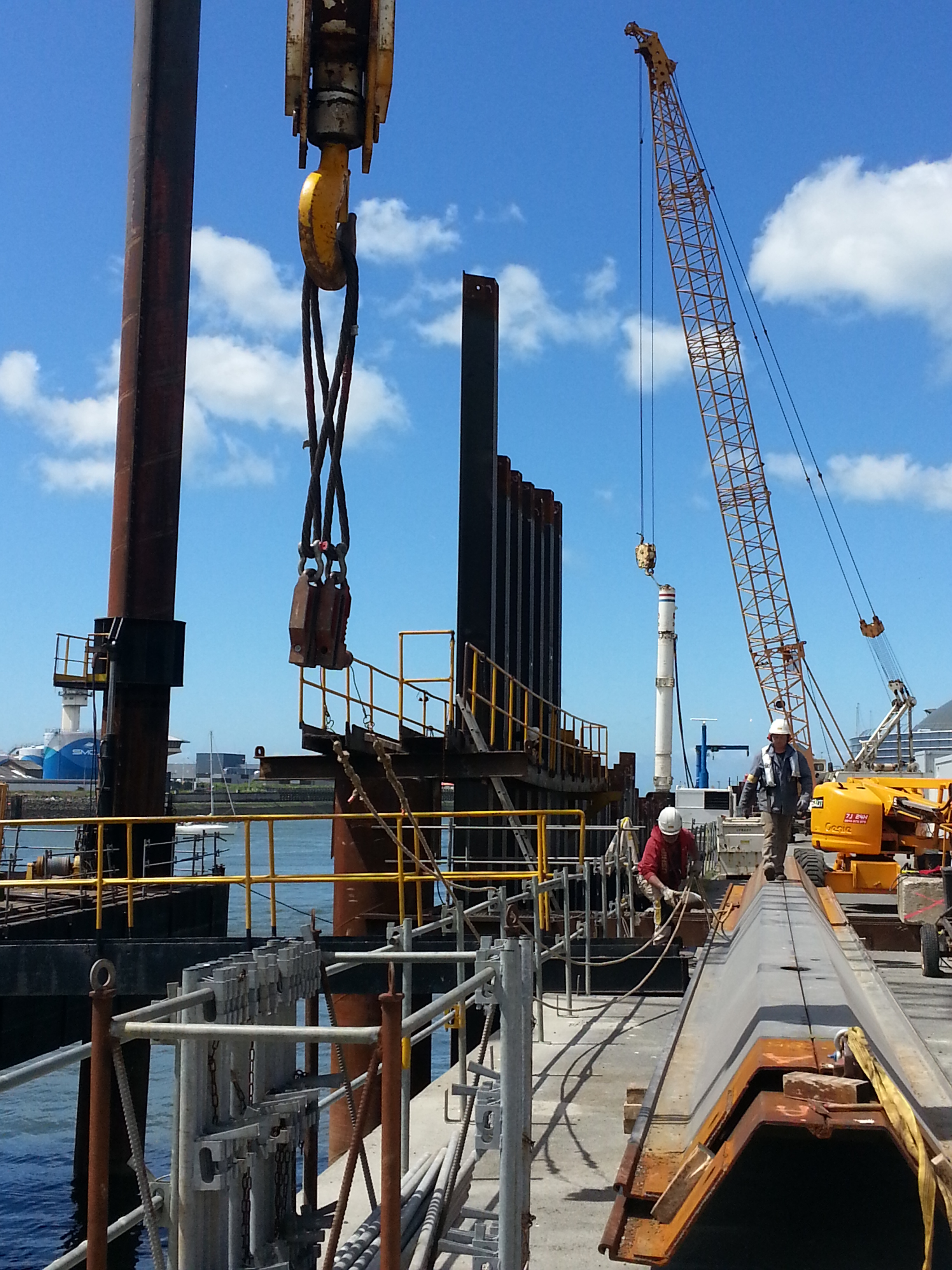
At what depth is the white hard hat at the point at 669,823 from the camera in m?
11.8

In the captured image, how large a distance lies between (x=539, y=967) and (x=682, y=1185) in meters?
5.79

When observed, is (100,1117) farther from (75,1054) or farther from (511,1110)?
(511,1110)

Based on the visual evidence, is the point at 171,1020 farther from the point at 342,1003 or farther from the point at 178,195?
the point at 178,195

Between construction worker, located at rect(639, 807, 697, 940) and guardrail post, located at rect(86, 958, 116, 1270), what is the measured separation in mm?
8720

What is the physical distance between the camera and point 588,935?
11.2 m

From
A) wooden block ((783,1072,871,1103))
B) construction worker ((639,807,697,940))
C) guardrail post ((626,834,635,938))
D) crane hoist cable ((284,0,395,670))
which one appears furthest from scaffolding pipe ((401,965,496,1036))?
guardrail post ((626,834,635,938))

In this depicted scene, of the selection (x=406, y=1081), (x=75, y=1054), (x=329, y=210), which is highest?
(x=329, y=210)

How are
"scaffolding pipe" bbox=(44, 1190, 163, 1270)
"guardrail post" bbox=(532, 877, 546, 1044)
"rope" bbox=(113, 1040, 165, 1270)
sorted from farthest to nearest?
1. "guardrail post" bbox=(532, 877, 546, 1044)
2. "scaffolding pipe" bbox=(44, 1190, 163, 1270)
3. "rope" bbox=(113, 1040, 165, 1270)

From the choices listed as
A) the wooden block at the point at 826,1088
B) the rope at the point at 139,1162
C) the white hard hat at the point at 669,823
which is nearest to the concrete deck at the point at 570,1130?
the rope at the point at 139,1162

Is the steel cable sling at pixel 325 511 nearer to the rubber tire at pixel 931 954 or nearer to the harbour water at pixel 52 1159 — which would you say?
the harbour water at pixel 52 1159

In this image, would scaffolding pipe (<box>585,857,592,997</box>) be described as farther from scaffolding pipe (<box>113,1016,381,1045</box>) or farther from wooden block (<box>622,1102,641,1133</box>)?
scaffolding pipe (<box>113,1016,381,1045</box>)

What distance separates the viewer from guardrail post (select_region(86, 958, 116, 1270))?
3.53 m

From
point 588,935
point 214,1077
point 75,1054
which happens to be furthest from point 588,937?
point 75,1054

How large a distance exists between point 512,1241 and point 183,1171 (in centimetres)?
121
